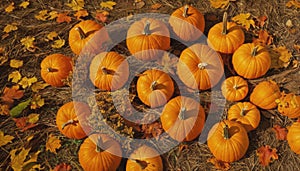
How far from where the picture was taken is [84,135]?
4.31 meters

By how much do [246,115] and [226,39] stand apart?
1.07 meters

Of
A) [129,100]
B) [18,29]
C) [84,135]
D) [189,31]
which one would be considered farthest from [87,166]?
[18,29]

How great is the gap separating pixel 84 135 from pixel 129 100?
0.72m

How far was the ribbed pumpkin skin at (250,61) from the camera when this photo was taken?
14.7 feet

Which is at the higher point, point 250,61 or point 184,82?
point 250,61

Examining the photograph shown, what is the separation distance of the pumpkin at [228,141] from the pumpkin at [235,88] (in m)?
0.46

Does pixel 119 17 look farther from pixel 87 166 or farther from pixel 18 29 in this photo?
pixel 87 166

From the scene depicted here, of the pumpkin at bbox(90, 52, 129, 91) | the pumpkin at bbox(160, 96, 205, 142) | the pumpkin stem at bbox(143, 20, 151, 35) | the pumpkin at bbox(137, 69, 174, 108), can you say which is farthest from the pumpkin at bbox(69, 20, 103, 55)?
the pumpkin at bbox(160, 96, 205, 142)

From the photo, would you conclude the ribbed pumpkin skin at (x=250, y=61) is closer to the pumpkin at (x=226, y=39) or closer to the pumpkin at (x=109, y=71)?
the pumpkin at (x=226, y=39)

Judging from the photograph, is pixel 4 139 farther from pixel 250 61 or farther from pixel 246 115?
pixel 250 61

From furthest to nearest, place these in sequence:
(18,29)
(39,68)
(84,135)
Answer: (18,29), (39,68), (84,135)

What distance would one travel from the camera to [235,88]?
4406 mm

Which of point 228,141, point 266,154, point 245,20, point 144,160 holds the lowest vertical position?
point 266,154

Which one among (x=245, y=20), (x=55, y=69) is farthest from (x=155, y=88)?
(x=245, y=20)
